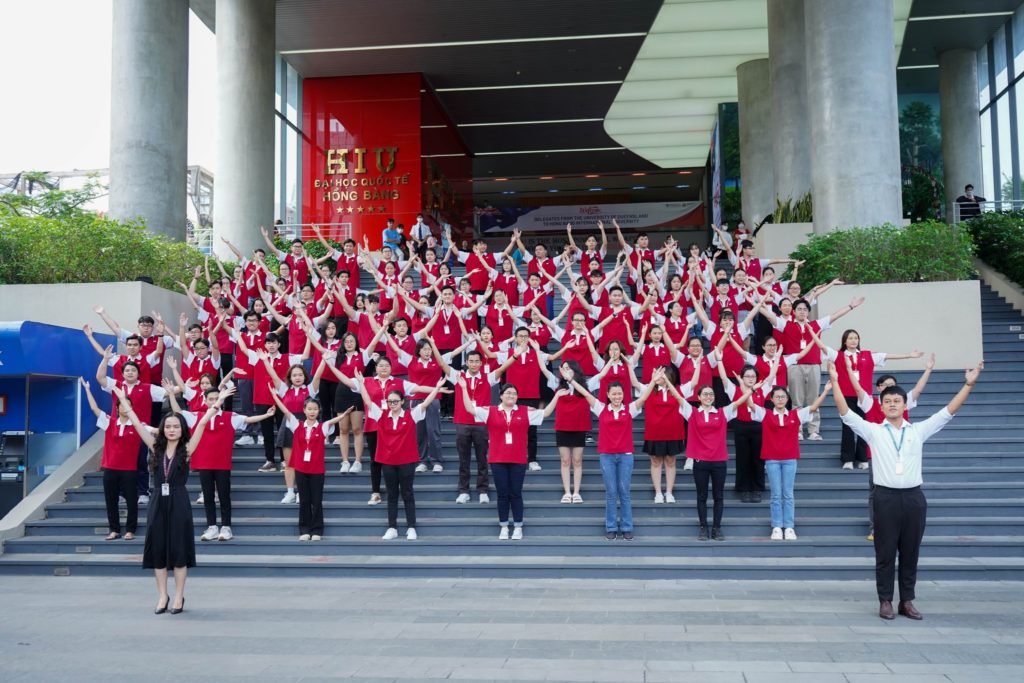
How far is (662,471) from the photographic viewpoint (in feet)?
33.3

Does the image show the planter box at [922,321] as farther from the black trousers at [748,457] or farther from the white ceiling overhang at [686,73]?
the white ceiling overhang at [686,73]

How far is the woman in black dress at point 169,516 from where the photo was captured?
6828mm

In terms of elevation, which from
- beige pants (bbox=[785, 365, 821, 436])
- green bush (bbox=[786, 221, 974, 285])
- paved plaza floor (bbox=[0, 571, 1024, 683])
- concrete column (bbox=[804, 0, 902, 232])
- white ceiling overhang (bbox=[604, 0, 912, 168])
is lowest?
paved plaza floor (bbox=[0, 571, 1024, 683])

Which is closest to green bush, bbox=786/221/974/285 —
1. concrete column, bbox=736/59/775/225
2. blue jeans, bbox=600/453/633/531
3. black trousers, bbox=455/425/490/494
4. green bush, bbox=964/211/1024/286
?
green bush, bbox=964/211/1024/286

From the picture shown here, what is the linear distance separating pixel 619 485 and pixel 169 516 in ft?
13.6

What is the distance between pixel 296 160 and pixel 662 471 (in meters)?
17.6

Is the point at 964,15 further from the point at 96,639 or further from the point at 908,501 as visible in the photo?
the point at 96,639

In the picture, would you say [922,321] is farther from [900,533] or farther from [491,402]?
[900,533]

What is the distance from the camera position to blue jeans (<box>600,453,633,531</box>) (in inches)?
347

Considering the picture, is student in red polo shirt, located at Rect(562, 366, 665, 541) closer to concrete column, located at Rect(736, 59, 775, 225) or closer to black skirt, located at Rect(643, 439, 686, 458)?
black skirt, located at Rect(643, 439, 686, 458)

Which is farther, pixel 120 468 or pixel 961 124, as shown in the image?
pixel 961 124

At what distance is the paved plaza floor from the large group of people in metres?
0.62

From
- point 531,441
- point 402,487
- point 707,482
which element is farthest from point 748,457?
point 402,487

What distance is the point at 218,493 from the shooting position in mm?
9195
